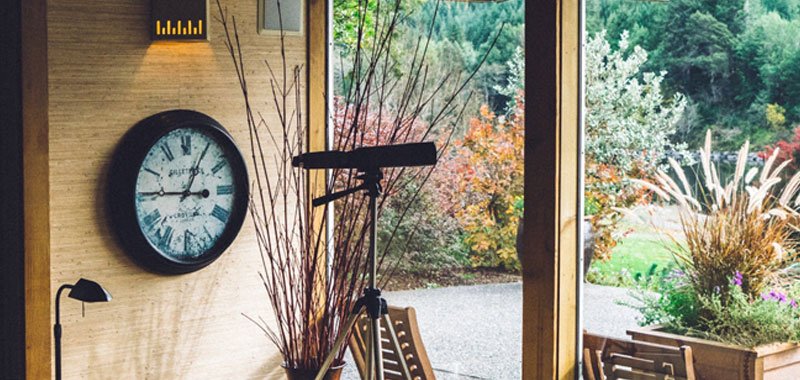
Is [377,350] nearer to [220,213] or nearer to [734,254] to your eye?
[734,254]

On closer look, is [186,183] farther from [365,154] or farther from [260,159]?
[365,154]

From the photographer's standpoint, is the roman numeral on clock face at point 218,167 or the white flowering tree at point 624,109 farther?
the roman numeral on clock face at point 218,167

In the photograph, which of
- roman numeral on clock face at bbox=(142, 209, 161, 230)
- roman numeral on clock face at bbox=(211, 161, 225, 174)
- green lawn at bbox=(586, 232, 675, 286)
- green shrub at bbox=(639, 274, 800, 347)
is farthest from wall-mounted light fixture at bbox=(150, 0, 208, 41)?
green shrub at bbox=(639, 274, 800, 347)

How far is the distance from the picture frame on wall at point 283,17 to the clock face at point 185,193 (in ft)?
2.01

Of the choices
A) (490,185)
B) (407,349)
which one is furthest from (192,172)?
(490,185)

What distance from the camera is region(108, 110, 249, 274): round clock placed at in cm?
436

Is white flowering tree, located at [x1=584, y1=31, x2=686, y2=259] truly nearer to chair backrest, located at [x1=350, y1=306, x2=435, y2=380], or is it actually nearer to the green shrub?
the green shrub

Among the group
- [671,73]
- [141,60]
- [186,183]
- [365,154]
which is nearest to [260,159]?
[186,183]

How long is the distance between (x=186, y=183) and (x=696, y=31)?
2360 millimetres

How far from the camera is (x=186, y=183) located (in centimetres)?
459

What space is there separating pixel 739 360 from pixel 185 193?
8.29ft

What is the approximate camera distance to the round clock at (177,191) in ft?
14.3

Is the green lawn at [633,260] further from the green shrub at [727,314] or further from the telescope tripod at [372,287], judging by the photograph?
the telescope tripod at [372,287]

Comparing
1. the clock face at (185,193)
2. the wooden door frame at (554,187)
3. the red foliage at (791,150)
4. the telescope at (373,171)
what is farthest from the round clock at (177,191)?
the red foliage at (791,150)
